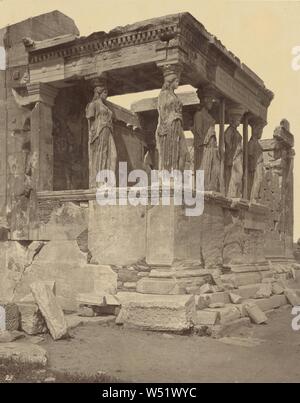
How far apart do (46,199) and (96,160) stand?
1.12 metres

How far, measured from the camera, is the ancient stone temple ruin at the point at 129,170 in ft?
26.3

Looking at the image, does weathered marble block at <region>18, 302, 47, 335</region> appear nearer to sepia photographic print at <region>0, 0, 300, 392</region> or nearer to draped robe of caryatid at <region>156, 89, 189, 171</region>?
sepia photographic print at <region>0, 0, 300, 392</region>

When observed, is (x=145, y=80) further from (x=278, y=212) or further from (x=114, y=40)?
(x=278, y=212)

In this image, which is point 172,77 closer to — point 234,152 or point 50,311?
point 234,152

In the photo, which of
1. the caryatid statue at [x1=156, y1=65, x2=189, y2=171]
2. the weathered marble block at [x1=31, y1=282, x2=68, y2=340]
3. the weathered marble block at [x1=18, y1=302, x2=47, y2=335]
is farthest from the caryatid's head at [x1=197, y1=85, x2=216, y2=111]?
the weathered marble block at [x1=18, y1=302, x2=47, y2=335]

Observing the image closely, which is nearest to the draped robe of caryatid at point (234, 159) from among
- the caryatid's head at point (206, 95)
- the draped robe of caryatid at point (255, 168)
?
the draped robe of caryatid at point (255, 168)

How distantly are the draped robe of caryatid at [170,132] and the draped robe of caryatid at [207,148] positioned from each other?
135 centimetres

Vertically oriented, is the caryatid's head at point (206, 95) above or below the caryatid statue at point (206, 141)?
above

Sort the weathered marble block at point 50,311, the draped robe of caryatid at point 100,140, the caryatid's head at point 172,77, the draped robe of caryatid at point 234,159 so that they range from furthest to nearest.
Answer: the draped robe of caryatid at point 234,159 → the draped robe of caryatid at point 100,140 → the caryatid's head at point 172,77 → the weathered marble block at point 50,311

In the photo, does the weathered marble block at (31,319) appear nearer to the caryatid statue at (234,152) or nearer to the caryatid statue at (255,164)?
the caryatid statue at (234,152)

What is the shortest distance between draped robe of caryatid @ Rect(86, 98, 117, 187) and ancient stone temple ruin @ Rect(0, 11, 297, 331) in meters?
0.02

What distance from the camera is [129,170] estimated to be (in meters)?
12.6

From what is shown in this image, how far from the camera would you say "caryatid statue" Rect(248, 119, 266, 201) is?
39.6ft
